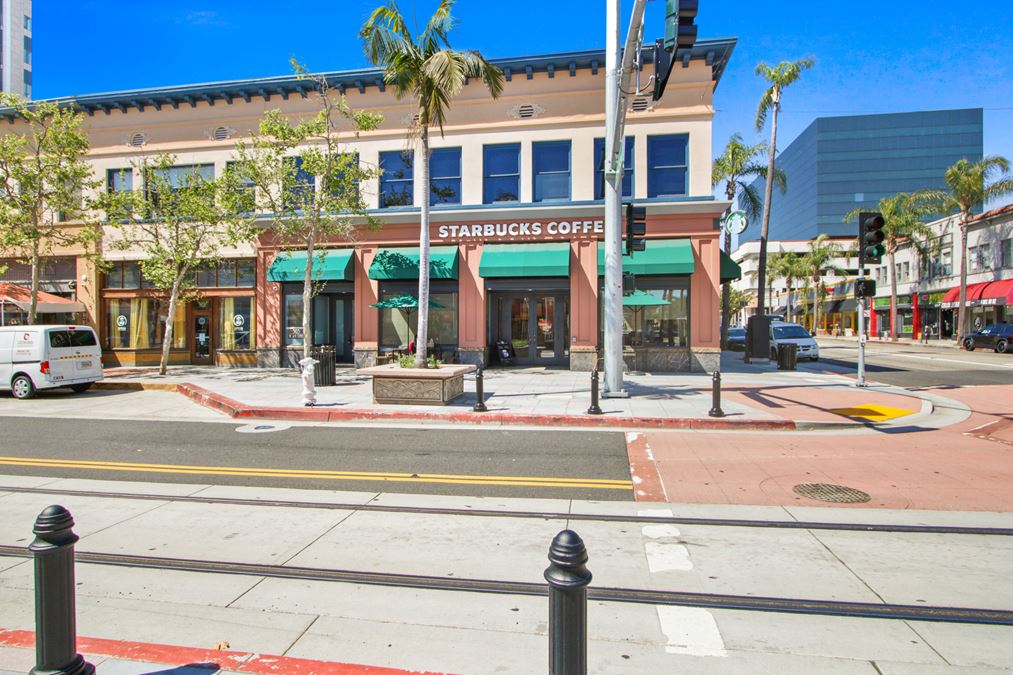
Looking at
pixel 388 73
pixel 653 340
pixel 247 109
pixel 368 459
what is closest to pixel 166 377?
pixel 247 109

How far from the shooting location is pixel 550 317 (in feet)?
69.0

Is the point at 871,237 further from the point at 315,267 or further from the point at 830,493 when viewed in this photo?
the point at 315,267

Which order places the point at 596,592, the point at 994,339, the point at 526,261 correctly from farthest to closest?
1. the point at 994,339
2. the point at 526,261
3. the point at 596,592

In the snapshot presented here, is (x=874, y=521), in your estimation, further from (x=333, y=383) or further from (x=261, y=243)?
(x=261, y=243)

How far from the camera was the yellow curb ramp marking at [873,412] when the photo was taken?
1112 centimetres

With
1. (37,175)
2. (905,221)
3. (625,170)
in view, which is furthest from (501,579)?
(905,221)

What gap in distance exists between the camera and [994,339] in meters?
33.1

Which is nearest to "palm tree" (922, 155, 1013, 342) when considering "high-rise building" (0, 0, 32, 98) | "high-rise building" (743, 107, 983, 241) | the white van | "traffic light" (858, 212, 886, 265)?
"traffic light" (858, 212, 886, 265)

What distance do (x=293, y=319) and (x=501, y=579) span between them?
1994 centimetres

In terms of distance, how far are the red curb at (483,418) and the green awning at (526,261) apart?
855 centimetres

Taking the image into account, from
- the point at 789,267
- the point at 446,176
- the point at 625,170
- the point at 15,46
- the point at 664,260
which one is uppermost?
the point at 15,46

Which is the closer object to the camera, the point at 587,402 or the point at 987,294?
the point at 587,402

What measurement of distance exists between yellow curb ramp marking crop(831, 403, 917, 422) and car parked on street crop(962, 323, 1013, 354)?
28420 millimetres

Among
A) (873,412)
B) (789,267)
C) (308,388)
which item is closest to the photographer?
(873,412)
